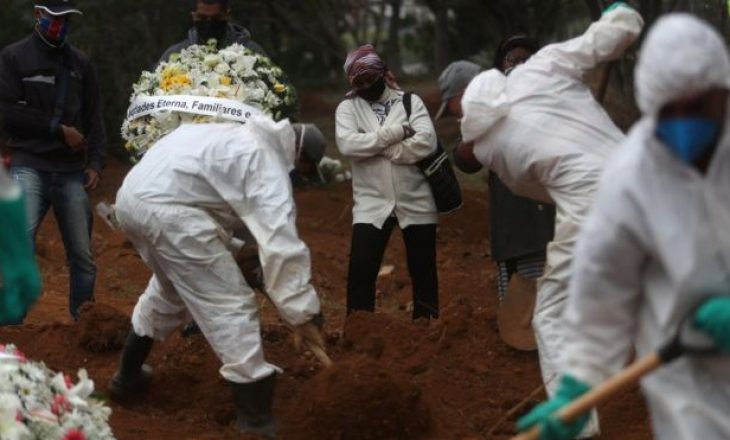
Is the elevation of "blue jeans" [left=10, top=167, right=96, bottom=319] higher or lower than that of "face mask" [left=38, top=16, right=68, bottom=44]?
lower

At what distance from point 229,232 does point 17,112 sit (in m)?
2.22

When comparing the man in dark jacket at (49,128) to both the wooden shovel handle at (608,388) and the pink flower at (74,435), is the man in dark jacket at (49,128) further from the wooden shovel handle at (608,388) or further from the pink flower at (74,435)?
the wooden shovel handle at (608,388)

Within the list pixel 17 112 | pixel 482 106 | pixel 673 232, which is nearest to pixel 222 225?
pixel 482 106

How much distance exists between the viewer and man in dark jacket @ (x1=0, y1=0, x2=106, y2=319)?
859 cm

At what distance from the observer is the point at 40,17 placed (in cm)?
Answer: 866

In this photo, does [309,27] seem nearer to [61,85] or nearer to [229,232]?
[61,85]

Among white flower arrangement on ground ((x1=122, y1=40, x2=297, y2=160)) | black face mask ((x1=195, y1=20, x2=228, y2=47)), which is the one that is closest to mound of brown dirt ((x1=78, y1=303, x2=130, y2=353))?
white flower arrangement on ground ((x1=122, y1=40, x2=297, y2=160))

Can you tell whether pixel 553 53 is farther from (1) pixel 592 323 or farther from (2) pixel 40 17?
(2) pixel 40 17

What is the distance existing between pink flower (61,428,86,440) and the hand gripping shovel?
1866 mm

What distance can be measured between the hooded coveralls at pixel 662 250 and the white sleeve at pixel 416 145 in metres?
4.04

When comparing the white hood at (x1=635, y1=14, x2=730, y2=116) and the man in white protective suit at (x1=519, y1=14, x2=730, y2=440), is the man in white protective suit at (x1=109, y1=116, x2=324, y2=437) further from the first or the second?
the white hood at (x1=635, y1=14, x2=730, y2=116)

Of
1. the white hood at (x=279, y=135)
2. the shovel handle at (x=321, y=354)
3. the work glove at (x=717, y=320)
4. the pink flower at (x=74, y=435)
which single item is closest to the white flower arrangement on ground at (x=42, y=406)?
the pink flower at (x=74, y=435)

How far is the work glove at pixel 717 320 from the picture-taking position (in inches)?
165

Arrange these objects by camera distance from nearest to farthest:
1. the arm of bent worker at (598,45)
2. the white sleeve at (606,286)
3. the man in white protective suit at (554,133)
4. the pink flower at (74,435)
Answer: the white sleeve at (606,286)
the pink flower at (74,435)
the man in white protective suit at (554,133)
the arm of bent worker at (598,45)
